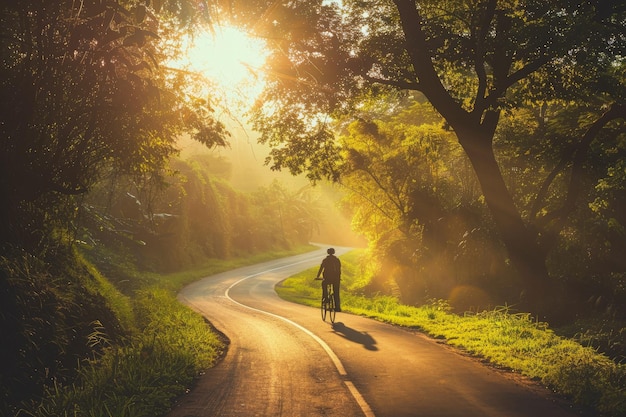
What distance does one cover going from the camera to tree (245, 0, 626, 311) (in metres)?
12.1

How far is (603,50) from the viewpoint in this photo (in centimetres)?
1159

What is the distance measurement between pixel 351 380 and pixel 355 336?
4890 millimetres

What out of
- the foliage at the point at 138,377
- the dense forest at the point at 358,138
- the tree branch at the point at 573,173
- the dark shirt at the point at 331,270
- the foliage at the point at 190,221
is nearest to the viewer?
the foliage at the point at 138,377

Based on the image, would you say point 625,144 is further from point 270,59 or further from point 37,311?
point 37,311

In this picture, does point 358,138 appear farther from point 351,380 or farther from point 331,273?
point 351,380

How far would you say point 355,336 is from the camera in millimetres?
13266

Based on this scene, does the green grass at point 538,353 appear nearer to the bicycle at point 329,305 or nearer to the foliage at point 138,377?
the bicycle at point 329,305

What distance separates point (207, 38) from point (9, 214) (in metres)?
4.59

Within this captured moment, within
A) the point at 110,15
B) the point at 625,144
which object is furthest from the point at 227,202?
the point at 110,15

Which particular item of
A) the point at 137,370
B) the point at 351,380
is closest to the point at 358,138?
the point at 351,380

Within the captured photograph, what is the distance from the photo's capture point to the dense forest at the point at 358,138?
7.99m

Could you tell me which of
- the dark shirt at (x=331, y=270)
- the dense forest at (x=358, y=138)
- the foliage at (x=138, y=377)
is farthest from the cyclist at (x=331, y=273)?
the foliage at (x=138, y=377)

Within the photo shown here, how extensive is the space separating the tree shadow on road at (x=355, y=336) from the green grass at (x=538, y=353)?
6.08 ft

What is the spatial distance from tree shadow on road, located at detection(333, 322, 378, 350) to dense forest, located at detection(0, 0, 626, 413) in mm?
4758
